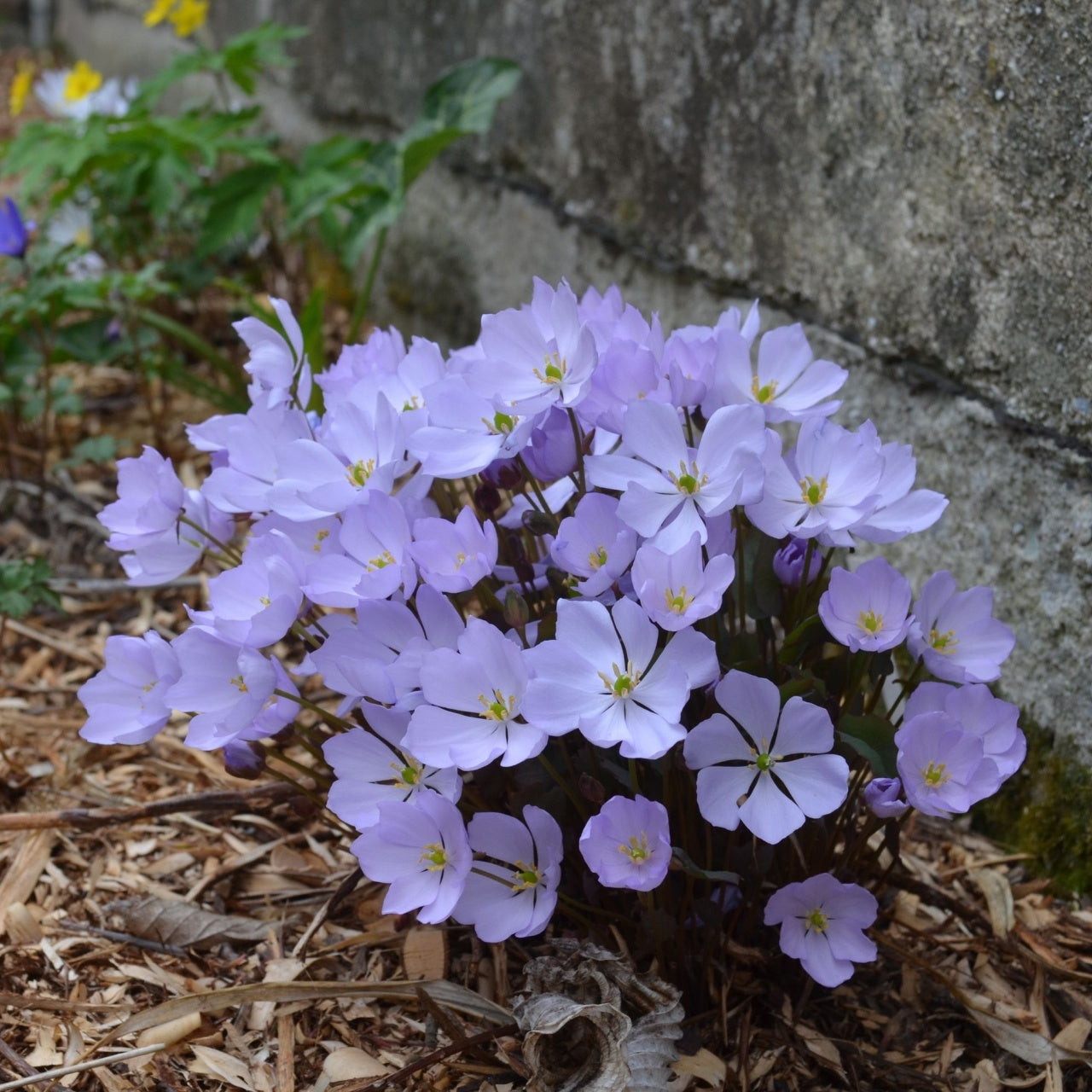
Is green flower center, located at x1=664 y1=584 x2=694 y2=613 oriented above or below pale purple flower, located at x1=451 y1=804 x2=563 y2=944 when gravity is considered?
above

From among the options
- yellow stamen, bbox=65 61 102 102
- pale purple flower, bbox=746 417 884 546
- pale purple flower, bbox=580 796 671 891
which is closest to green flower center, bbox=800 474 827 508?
pale purple flower, bbox=746 417 884 546

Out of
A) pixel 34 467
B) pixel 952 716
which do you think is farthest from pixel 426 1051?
pixel 34 467

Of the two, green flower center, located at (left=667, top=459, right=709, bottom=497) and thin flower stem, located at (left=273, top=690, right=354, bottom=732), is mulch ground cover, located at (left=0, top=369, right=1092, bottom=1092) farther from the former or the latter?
green flower center, located at (left=667, top=459, right=709, bottom=497)

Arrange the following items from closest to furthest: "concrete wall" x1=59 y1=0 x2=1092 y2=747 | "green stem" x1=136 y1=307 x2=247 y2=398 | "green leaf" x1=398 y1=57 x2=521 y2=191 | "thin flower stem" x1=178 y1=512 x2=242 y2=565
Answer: "thin flower stem" x1=178 y1=512 x2=242 y2=565 → "concrete wall" x1=59 y1=0 x2=1092 y2=747 → "green leaf" x1=398 y1=57 x2=521 y2=191 → "green stem" x1=136 y1=307 x2=247 y2=398

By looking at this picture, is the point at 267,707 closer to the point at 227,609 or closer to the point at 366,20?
the point at 227,609

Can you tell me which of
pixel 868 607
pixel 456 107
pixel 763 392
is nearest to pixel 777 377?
pixel 763 392

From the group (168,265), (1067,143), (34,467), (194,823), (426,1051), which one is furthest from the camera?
(168,265)
